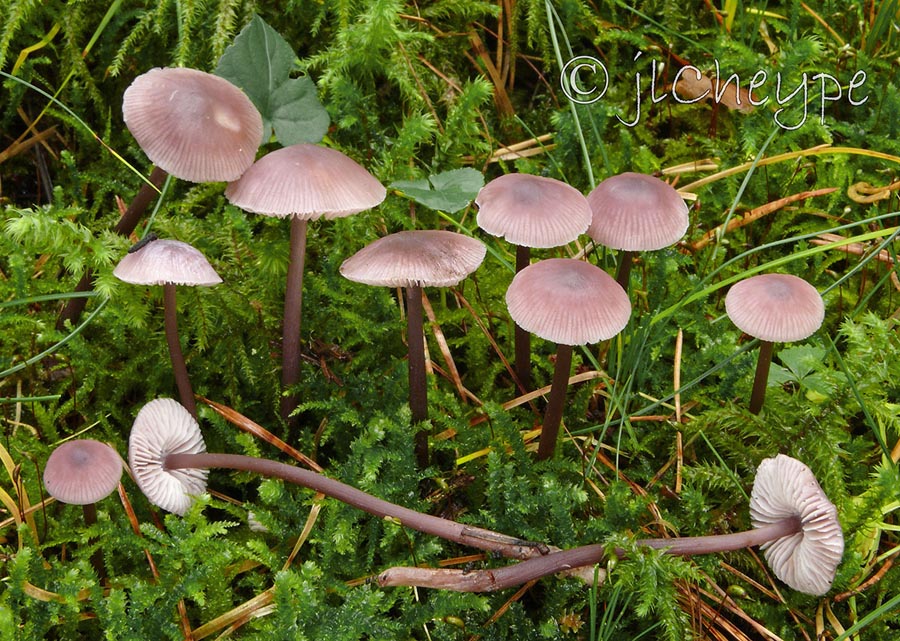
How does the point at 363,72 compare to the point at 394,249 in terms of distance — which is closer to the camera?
the point at 394,249

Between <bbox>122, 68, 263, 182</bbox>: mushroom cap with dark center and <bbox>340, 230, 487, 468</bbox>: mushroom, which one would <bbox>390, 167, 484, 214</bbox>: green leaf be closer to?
<bbox>340, 230, 487, 468</bbox>: mushroom

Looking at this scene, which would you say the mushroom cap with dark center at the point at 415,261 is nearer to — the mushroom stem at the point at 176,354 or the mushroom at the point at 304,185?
the mushroom at the point at 304,185

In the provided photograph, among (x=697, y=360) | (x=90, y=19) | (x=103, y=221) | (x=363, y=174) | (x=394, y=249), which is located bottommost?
(x=697, y=360)

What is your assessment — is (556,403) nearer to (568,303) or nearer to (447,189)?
(568,303)

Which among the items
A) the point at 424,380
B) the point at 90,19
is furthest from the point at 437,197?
the point at 90,19

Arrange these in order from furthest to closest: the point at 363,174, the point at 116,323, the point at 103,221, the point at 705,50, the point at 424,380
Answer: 1. the point at 705,50
2. the point at 103,221
3. the point at 116,323
4. the point at 424,380
5. the point at 363,174

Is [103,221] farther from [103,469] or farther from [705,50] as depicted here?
[705,50]
